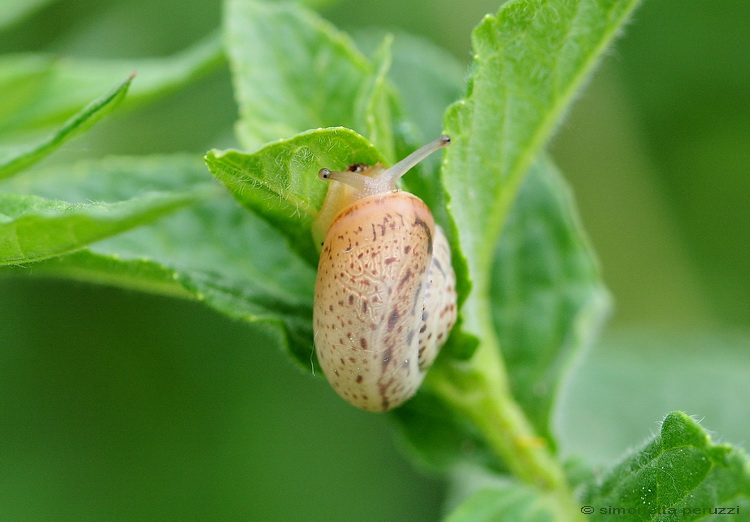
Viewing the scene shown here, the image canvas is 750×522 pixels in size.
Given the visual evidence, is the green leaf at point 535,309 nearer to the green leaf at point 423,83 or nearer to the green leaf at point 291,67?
the green leaf at point 423,83

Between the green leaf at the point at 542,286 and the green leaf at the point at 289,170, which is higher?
the green leaf at the point at 289,170

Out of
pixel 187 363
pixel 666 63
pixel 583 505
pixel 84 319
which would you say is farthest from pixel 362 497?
pixel 666 63

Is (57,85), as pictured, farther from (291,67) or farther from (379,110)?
(379,110)

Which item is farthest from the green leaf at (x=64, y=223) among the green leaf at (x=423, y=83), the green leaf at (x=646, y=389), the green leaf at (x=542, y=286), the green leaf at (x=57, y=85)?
the green leaf at (x=646, y=389)

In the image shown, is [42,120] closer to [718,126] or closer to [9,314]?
[9,314]

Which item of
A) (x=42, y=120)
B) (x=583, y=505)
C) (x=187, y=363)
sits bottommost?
(x=187, y=363)

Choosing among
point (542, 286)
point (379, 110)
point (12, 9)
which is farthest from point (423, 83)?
point (12, 9)
